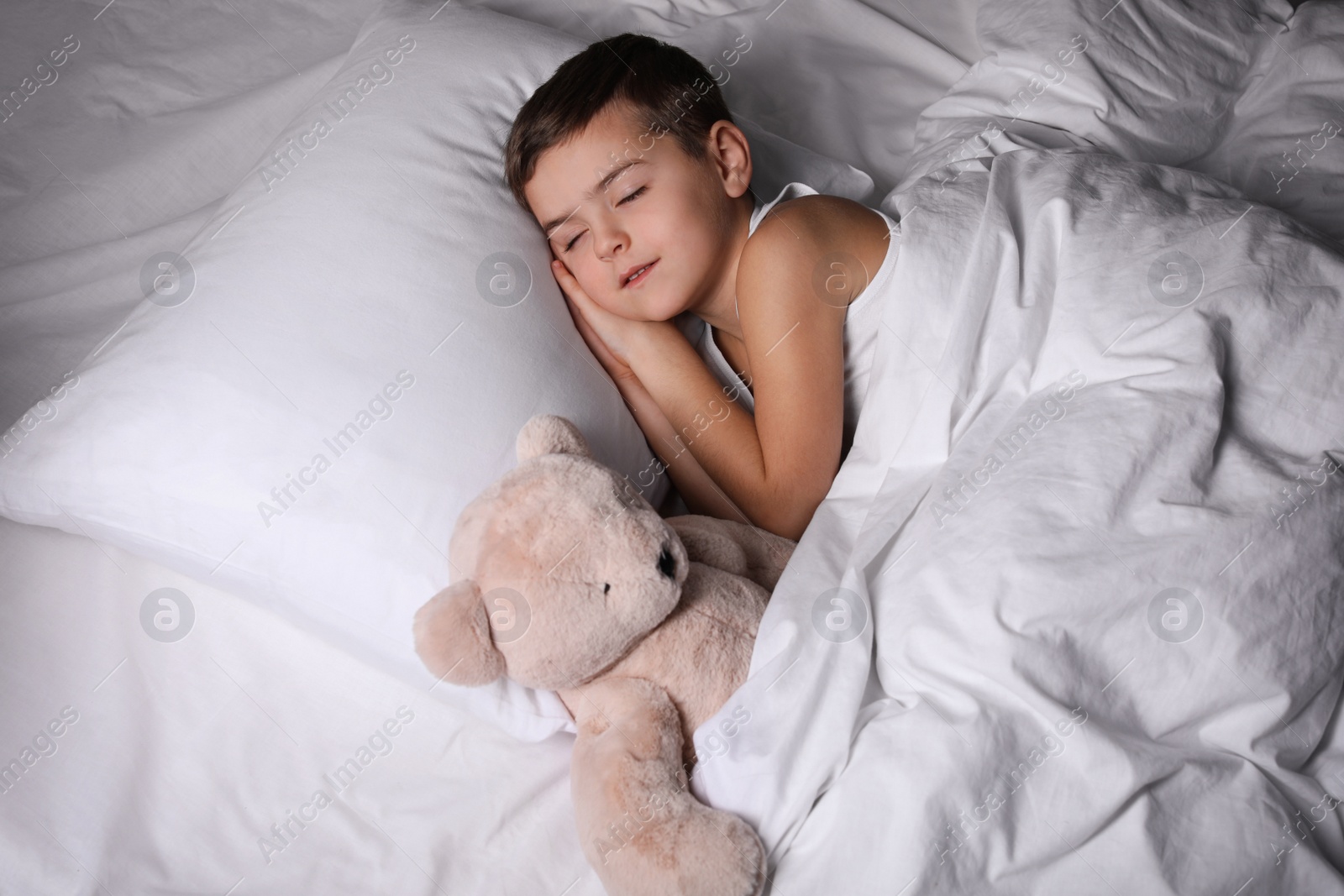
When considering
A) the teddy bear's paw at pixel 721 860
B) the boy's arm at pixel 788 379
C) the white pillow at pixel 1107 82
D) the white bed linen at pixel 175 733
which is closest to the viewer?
the teddy bear's paw at pixel 721 860

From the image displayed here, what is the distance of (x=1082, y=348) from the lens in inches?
37.5

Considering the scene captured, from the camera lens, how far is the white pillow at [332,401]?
0.90 meters

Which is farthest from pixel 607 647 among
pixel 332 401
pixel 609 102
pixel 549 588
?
pixel 609 102

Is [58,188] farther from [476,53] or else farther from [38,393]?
[476,53]

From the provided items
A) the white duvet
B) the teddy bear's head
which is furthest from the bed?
the teddy bear's head

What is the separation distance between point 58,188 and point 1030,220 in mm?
1332

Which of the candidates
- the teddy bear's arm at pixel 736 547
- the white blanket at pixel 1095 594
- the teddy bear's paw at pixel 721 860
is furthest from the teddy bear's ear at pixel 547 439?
the teddy bear's paw at pixel 721 860

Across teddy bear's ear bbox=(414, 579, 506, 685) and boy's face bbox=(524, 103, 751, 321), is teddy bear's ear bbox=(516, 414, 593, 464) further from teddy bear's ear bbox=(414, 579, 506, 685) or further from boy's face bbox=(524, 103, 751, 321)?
boy's face bbox=(524, 103, 751, 321)

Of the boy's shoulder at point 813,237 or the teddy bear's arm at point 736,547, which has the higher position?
the boy's shoulder at point 813,237

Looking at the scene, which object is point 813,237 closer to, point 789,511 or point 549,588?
point 789,511

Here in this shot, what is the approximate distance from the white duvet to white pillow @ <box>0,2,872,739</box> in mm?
284

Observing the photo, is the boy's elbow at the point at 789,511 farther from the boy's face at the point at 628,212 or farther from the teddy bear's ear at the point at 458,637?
the teddy bear's ear at the point at 458,637

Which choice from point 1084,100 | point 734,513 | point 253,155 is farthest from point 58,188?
point 1084,100

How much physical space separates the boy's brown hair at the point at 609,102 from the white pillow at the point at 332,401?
0.09 meters
